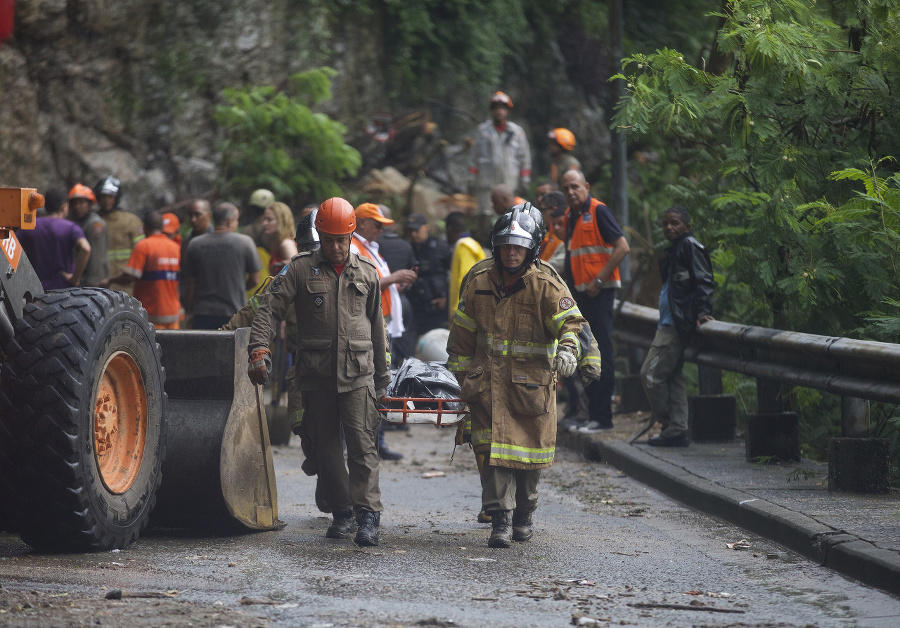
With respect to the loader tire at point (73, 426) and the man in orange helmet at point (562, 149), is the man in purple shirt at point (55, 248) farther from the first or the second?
the man in orange helmet at point (562, 149)

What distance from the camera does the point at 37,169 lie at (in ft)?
57.1

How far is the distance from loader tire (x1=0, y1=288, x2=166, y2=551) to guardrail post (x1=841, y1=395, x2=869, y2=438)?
4.29 m

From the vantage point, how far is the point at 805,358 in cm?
816

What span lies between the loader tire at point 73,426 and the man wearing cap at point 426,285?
A: 6.93 meters

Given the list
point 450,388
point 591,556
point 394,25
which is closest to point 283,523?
point 450,388

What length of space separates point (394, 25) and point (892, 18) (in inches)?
581

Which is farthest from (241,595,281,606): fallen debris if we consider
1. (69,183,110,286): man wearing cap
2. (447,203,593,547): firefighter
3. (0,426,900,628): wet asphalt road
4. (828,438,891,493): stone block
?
(69,183,110,286): man wearing cap

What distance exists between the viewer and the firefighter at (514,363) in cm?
688

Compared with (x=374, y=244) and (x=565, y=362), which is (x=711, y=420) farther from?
(x=565, y=362)

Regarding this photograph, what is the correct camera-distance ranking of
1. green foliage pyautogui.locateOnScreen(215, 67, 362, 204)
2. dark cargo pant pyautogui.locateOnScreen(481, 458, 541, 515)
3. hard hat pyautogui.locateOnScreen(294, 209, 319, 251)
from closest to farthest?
dark cargo pant pyautogui.locateOnScreen(481, 458, 541, 515) < hard hat pyautogui.locateOnScreen(294, 209, 319, 251) < green foliage pyautogui.locateOnScreen(215, 67, 362, 204)

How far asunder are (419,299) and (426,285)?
0.57 ft

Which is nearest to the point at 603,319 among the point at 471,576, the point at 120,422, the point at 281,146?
the point at 471,576

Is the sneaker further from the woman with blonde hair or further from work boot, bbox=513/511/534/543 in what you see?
work boot, bbox=513/511/534/543

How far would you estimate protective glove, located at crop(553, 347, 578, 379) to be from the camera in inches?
259
